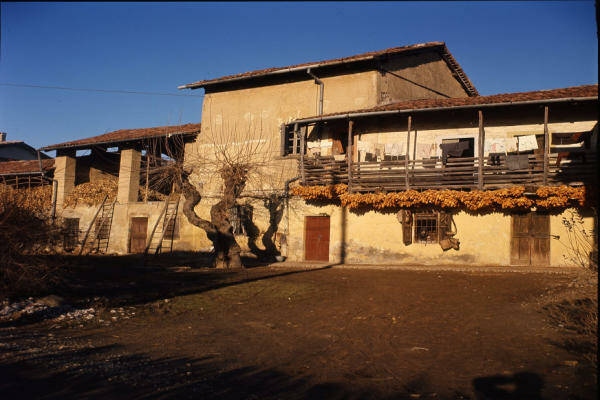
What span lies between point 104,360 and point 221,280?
7.58 m

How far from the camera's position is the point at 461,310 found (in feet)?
→ 30.5

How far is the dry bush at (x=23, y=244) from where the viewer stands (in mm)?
8406

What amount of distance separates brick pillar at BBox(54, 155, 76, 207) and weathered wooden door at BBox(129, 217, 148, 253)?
15.8 feet

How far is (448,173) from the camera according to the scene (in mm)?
17125

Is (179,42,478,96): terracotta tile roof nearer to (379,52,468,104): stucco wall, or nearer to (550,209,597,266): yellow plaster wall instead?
(379,52,468,104): stucco wall

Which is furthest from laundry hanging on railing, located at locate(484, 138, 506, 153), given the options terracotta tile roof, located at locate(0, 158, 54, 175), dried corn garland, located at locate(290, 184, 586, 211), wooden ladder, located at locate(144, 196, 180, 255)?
terracotta tile roof, located at locate(0, 158, 54, 175)

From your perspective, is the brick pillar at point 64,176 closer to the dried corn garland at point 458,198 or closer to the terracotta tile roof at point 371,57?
the terracotta tile roof at point 371,57

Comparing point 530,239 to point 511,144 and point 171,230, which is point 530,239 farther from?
point 171,230

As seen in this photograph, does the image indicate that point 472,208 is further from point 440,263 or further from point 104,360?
point 104,360

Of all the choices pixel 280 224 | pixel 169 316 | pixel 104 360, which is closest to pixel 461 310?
pixel 169 316

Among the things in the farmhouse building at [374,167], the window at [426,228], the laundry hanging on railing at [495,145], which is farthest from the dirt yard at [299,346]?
the laundry hanging on railing at [495,145]

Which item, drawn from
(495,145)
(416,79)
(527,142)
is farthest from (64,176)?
(527,142)

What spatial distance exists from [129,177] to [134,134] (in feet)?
7.64

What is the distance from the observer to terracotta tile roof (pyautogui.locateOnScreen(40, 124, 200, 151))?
23.1 m
